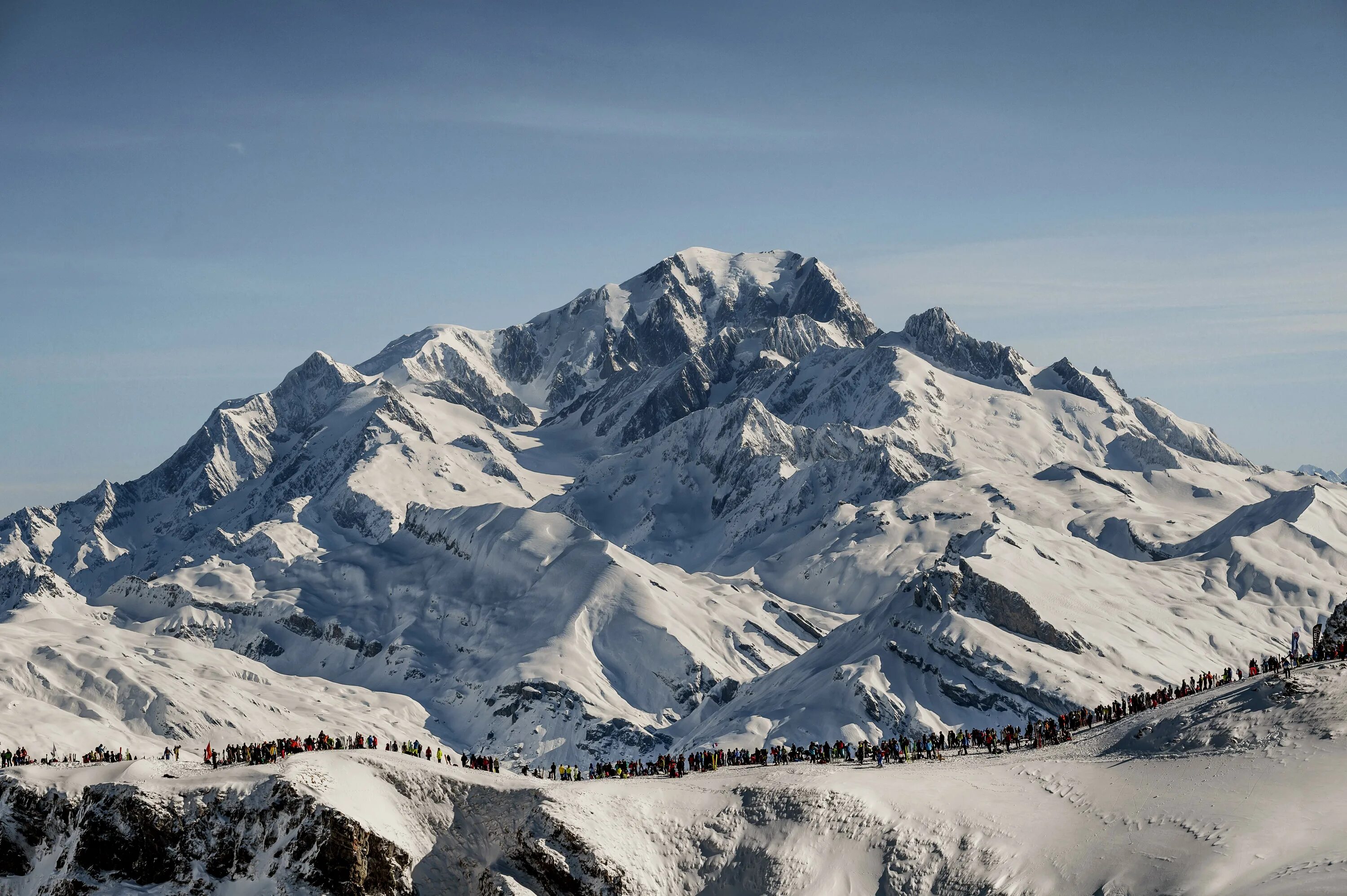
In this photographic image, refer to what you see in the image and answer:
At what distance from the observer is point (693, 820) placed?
11719cm

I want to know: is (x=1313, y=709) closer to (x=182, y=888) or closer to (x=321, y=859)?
(x=321, y=859)

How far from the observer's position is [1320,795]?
333 feet

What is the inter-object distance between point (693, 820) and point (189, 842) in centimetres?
3992

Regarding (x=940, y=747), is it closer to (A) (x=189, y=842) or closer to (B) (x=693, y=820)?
(B) (x=693, y=820)

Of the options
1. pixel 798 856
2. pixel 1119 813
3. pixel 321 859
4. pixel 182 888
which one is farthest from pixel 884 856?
pixel 182 888

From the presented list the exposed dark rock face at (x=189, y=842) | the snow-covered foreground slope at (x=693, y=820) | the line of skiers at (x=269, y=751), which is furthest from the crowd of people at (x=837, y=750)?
the snow-covered foreground slope at (x=693, y=820)

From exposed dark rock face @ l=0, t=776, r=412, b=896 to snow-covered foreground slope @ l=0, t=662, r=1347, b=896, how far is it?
0.14 meters

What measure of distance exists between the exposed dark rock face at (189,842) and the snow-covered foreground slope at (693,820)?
0.14 metres

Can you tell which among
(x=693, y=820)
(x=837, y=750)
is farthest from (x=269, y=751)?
(x=837, y=750)

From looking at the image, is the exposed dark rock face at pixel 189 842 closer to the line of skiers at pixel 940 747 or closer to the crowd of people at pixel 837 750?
the crowd of people at pixel 837 750

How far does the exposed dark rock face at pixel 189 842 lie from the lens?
360ft

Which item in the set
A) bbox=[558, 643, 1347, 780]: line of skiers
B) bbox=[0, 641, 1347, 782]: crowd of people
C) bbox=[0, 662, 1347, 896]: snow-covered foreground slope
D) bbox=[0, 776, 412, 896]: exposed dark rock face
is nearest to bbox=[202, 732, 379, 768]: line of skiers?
bbox=[0, 641, 1347, 782]: crowd of people

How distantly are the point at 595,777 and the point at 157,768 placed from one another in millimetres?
37799

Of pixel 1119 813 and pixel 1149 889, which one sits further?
pixel 1119 813
